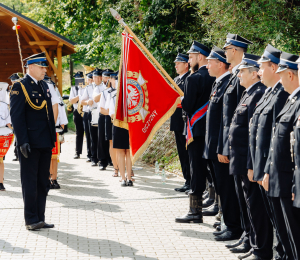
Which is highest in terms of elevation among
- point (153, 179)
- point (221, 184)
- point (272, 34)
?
point (272, 34)

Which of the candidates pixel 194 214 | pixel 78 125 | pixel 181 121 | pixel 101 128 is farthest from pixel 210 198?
pixel 78 125

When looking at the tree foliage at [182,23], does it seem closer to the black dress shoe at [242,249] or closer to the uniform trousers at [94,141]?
the uniform trousers at [94,141]

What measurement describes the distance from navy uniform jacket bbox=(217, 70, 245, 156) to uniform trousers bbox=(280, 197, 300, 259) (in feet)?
5.04

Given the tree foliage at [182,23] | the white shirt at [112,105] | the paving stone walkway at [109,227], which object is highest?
the tree foliage at [182,23]

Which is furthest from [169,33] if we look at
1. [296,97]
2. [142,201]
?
[296,97]

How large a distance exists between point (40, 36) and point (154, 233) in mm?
15353

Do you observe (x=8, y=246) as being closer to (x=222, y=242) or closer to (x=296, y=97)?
(x=222, y=242)

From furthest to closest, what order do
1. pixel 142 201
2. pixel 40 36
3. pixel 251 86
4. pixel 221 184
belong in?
pixel 40 36 → pixel 142 201 → pixel 221 184 → pixel 251 86

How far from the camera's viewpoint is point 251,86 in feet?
15.7

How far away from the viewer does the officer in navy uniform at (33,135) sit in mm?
6047

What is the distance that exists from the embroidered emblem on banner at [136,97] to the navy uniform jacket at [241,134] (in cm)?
225

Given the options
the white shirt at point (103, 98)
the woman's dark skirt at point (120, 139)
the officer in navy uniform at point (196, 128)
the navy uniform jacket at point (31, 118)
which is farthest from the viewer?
the white shirt at point (103, 98)

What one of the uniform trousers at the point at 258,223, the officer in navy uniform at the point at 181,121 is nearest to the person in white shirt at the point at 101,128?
the officer in navy uniform at the point at 181,121

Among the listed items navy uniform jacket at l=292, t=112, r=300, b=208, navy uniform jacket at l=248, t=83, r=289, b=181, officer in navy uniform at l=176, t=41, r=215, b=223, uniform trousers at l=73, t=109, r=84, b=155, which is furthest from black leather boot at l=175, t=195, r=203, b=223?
uniform trousers at l=73, t=109, r=84, b=155
